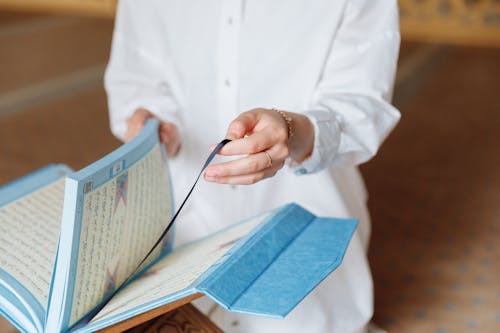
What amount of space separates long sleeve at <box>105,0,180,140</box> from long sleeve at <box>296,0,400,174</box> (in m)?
0.31

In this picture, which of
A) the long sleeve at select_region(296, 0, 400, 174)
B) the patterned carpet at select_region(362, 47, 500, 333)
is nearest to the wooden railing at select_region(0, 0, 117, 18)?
the patterned carpet at select_region(362, 47, 500, 333)

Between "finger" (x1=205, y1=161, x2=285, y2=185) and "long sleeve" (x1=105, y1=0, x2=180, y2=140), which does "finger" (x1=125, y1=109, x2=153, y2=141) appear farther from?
"finger" (x1=205, y1=161, x2=285, y2=185)

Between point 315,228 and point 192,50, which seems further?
point 192,50

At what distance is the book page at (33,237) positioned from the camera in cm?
64

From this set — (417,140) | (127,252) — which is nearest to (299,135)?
(127,252)

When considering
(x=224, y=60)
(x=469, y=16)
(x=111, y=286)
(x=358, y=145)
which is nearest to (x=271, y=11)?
(x=224, y=60)

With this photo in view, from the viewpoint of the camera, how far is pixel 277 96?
1011mm

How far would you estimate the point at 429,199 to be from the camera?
6.66 feet

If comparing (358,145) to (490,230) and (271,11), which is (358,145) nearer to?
(271,11)

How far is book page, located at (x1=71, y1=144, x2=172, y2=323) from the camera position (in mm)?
605

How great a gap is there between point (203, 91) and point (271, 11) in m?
0.19

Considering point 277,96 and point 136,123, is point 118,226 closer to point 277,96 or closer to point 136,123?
point 136,123

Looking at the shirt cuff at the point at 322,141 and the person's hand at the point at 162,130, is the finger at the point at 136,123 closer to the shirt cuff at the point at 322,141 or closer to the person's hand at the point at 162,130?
the person's hand at the point at 162,130

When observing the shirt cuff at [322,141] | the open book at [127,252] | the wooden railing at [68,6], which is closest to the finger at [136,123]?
the open book at [127,252]
